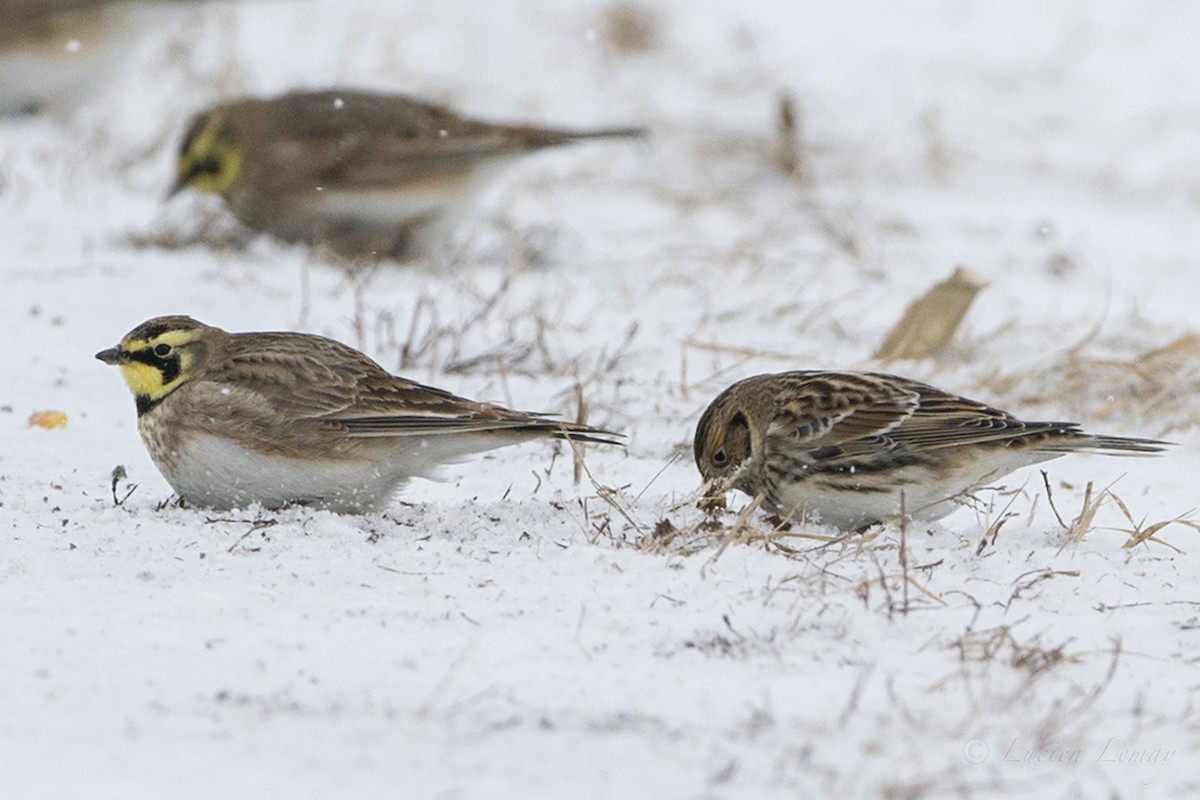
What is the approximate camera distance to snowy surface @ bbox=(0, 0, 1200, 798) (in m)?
3.58

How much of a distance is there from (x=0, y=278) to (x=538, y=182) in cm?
450

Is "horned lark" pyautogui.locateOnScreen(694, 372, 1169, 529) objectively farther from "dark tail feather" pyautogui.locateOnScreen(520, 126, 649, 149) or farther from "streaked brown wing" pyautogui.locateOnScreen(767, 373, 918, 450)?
"dark tail feather" pyautogui.locateOnScreen(520, 126, 649, 149)

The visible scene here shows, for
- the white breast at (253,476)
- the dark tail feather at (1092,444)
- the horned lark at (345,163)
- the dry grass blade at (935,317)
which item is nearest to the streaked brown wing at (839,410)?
the dark tail feather at (1092,444)

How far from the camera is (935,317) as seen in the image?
25.6 ft

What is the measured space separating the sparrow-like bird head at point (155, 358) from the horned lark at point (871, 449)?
1.61m

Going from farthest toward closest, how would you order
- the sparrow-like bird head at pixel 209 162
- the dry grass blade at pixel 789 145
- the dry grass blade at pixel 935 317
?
the dry grass blade at pixel 789 145, the sparrow-like bird head at pixel 209 162, the dry grass blade at pixel 935 317

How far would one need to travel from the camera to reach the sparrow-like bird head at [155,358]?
17.8 ft

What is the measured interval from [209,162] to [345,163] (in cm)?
73

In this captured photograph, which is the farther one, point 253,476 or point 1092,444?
point 1092,444

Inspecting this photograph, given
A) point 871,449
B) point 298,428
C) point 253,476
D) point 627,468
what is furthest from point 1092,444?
point 253,476

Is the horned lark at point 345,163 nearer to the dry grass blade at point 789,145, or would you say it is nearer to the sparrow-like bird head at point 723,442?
the dry grass blade at point 789,145

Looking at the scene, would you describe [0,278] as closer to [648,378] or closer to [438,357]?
[438,357]

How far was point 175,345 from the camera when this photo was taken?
17.9 feet

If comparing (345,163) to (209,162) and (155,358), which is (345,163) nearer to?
(209,162)
